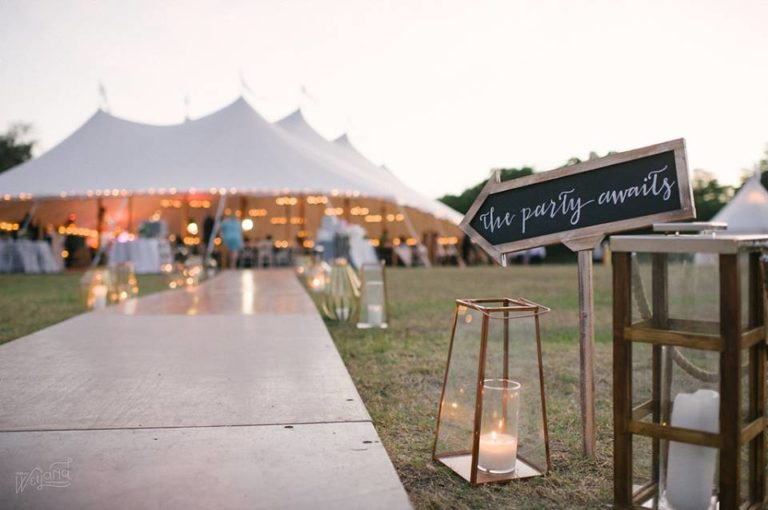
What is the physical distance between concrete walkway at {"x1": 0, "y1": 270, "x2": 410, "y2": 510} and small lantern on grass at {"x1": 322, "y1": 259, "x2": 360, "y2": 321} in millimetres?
1336

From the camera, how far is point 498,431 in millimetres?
2020

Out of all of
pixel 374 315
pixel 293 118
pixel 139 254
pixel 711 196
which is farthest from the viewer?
pixel 711 196

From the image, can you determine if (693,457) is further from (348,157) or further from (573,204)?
(348,157)

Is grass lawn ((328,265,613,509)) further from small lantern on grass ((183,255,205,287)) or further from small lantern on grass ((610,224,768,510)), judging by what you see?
small lantern on grass ((183,255,205,287))

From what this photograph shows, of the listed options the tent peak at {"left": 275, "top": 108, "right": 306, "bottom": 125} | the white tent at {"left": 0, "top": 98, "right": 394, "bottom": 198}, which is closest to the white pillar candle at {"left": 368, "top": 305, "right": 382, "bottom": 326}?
the white tent at {"left": 0, "top": 98, "right": 394, "bottom": 198}

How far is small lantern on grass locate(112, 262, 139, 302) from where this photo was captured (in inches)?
297

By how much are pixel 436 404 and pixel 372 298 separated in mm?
2720

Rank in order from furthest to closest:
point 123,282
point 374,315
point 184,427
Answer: point 123,282
point 374,315
point 184,427

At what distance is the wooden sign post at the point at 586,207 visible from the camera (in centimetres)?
179

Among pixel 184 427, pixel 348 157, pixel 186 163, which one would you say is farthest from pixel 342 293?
pixel 348 157

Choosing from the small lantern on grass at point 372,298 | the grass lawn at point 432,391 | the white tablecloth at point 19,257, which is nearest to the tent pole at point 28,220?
the white tablecloth at point 19,257

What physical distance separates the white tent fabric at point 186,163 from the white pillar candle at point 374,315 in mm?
9079

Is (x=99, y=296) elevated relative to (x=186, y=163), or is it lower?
lower

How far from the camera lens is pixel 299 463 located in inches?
75.1
